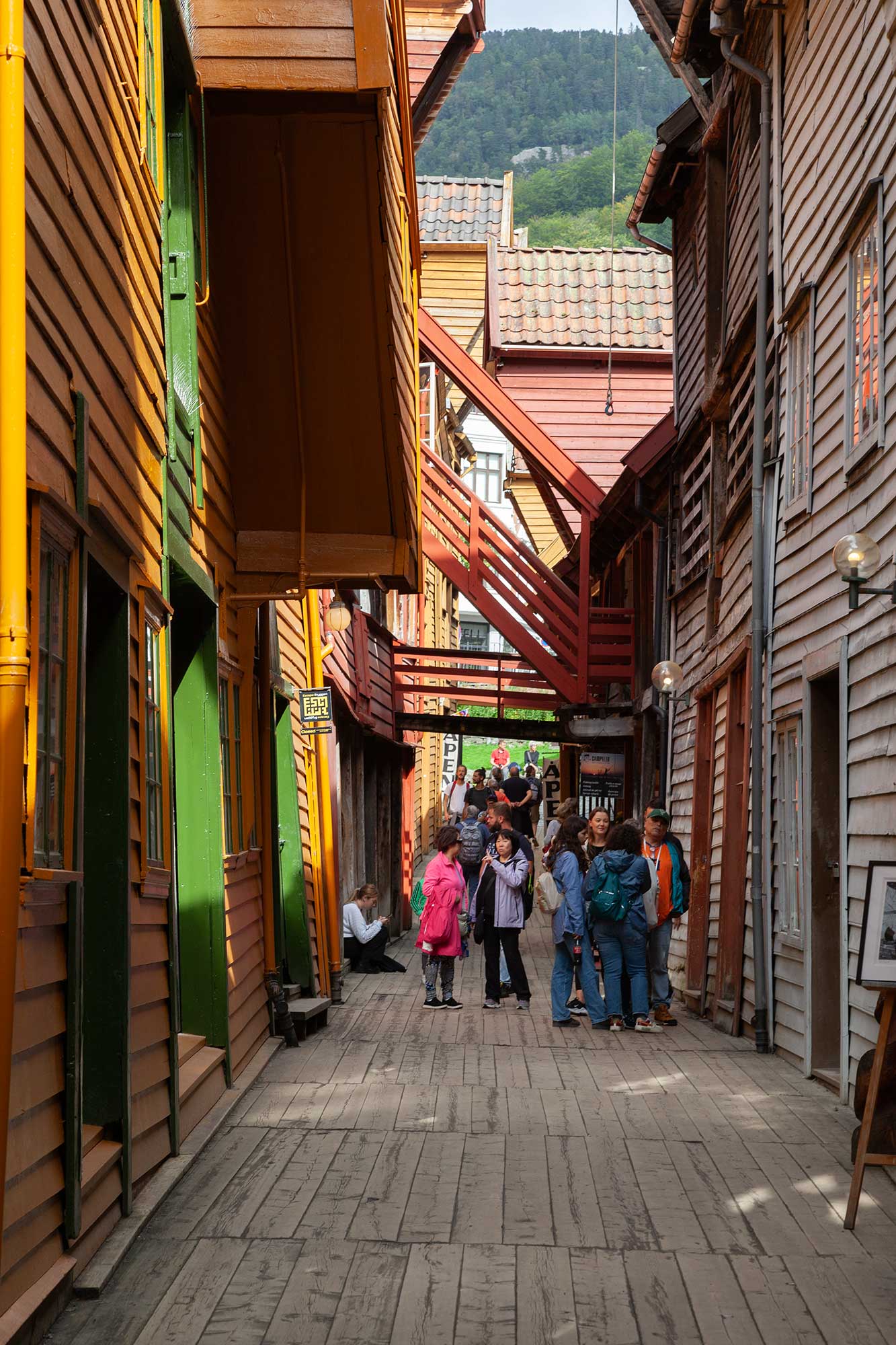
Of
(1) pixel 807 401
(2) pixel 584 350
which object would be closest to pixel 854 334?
(1) pixel 807 401

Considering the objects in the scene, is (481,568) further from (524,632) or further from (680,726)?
(680,726)

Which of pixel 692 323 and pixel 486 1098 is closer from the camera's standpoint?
pixel 486 1098

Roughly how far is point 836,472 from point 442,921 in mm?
5458

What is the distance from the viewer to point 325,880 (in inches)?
561

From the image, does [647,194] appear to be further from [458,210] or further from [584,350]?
[458,210]

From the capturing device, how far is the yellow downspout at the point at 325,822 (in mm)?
13930

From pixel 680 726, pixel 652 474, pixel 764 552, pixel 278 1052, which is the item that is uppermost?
pixel 652 474

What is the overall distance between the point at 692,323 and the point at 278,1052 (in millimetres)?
9809

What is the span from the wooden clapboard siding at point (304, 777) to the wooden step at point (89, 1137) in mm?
7224

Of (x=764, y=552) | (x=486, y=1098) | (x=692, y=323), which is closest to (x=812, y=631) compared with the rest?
(x=764, y=552)

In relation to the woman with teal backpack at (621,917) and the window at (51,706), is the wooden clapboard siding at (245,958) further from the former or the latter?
the window at (51,706)

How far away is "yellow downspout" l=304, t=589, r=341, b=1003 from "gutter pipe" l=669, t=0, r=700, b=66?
5.73m

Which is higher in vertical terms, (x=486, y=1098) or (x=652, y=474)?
(x=652, y=474)

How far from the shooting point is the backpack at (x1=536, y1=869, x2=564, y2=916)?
12992 mm
